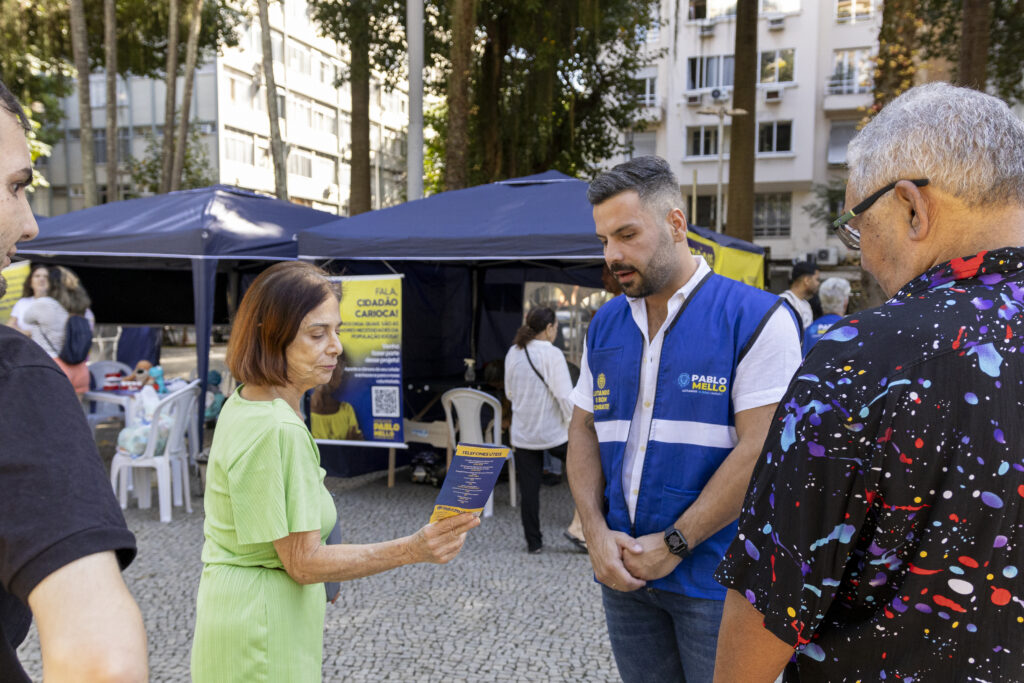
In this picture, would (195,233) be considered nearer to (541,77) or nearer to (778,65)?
(541,77)

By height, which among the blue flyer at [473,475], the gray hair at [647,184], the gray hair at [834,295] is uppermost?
the gray hair at [647,184]

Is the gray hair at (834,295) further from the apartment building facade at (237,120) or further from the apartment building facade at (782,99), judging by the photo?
the apartment building facade at (782,99)

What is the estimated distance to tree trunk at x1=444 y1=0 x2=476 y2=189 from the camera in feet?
35.3

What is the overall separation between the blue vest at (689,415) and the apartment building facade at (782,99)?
3405 centimetres

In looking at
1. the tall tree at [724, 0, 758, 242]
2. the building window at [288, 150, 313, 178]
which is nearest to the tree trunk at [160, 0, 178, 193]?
the tall tree at [724, 0, 758, 242]

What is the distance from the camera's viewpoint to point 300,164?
48.6m

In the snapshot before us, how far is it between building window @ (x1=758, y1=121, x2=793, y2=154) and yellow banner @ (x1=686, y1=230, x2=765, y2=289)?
92.8 feet

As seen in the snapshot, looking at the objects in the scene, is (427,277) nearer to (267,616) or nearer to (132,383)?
(132,383)

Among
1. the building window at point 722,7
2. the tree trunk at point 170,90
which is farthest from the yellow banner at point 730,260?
the building window at point 722,7

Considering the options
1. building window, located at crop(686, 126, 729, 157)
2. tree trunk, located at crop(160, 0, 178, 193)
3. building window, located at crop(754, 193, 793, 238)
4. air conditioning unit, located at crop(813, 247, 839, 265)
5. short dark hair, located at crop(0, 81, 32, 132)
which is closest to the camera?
short dark hair, located at crop(0, 81, 32, 132)

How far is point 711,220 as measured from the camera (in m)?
37.6

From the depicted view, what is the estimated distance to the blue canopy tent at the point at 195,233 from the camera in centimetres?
759

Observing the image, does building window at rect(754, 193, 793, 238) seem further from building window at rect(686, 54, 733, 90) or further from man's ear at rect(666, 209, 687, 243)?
man's ear at rect(666, 209, 687, 243)

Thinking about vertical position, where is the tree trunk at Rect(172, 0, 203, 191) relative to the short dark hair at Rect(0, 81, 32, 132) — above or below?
above
